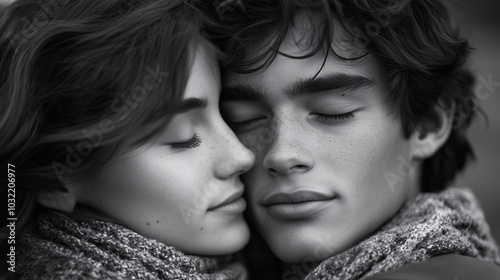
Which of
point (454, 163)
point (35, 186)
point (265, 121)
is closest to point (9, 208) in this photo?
point (35, 186)

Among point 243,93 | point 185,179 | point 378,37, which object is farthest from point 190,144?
point 378,37

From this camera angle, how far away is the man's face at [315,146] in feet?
6.91

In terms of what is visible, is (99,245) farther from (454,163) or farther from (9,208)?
(454,163)

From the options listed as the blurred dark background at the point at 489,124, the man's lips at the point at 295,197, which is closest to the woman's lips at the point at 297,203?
the man's lips at the point at 295,197

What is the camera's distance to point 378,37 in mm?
2146

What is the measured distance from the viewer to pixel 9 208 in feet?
6.63

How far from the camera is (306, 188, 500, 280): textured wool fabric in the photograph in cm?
191

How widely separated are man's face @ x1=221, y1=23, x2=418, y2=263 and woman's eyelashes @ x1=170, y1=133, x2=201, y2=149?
0.77 ft

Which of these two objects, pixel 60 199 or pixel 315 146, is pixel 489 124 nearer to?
pixel 315 146

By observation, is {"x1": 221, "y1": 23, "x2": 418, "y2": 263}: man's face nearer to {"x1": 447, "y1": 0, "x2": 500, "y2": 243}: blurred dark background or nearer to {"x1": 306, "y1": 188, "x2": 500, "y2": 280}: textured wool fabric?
{"x1": 306, "y1": 188, "x2": 500, "y2": 280}: textured wool fabric

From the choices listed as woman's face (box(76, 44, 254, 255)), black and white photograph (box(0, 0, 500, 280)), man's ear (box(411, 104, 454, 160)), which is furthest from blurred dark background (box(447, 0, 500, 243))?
woman's face (box(76, 44, 254, 255))

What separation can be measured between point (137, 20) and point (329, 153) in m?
0.73

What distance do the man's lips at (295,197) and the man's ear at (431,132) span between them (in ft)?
1.46

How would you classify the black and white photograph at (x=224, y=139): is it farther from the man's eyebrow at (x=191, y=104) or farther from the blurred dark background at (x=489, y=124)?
Answer: the blurred dark background at (x=489, y=124)
